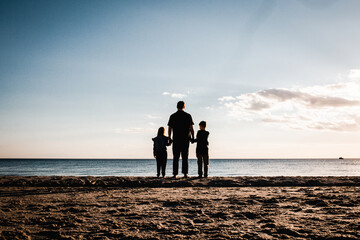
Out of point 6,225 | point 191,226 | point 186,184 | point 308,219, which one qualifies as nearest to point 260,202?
point 308,219

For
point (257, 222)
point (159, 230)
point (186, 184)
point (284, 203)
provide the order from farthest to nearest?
point (186, 184), point (284, 203), point (257, 222), point (159, 230)

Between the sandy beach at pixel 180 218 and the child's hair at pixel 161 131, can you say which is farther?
the child's hair at pixel 161 131

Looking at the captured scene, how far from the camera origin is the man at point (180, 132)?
812cm

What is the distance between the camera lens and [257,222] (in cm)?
291

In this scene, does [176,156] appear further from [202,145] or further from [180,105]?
[180,105]

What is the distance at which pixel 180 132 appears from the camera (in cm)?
816

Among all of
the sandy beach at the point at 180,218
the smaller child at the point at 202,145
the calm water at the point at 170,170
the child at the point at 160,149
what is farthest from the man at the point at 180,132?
the calm water at the point at 170,170

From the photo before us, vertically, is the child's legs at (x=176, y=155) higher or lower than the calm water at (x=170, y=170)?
higher

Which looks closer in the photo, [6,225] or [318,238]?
[318,238]

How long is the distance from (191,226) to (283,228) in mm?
888

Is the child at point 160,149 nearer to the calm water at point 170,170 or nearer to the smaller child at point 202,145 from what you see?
the smaller child at point 202,145

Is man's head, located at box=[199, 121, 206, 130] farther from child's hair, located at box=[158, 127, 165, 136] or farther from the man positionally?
child's hair, located at box=[158, 127, 165, 136]

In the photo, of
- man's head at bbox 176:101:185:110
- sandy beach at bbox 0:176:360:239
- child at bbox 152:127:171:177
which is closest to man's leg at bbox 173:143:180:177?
man's head at bbox 176:101:185:110

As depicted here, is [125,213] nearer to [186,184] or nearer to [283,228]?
[283,228]
